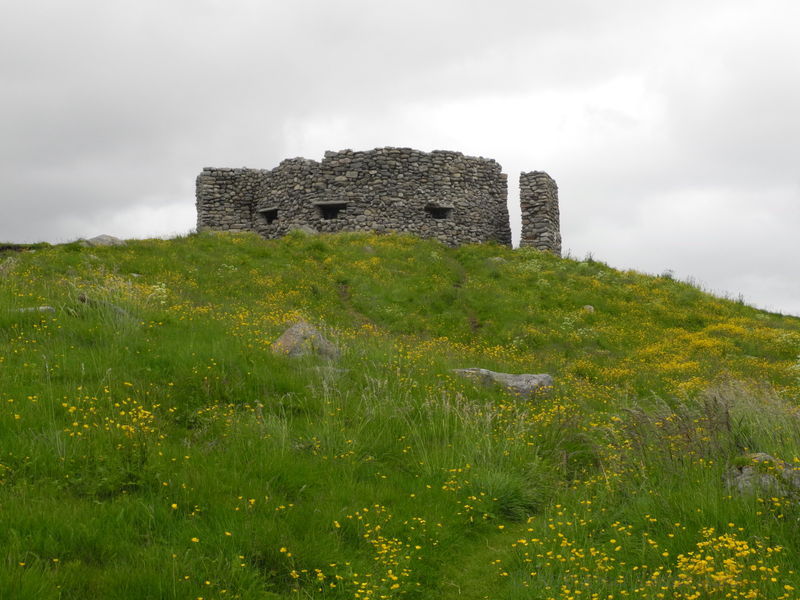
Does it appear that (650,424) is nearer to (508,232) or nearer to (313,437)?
(313,437)

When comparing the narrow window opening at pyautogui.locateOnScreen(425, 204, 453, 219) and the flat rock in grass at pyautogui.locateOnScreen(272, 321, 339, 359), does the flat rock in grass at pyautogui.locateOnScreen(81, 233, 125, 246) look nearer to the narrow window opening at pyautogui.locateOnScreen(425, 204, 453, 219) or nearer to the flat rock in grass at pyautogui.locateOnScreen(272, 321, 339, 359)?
the narrow window opening at pyautogui.locateOnScreen(425, 204, 453, 219)

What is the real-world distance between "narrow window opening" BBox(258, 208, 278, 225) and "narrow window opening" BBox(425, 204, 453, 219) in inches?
302

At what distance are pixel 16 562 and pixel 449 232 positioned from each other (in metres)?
27.7

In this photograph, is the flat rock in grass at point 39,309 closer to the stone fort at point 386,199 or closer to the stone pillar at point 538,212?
the stone fort at point 386,199

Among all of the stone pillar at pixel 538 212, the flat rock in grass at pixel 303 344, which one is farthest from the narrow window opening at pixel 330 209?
the flat rock in grass at pixel 303 344

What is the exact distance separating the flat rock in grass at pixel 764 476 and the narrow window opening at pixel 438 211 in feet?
85.1

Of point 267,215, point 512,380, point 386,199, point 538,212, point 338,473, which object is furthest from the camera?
point 267,215

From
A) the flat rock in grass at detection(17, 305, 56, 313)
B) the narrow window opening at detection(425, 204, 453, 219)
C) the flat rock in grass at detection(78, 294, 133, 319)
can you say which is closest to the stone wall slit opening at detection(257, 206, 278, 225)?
the narrow window opening at detection(425, 204, 453, 219)

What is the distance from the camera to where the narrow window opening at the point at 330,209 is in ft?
103

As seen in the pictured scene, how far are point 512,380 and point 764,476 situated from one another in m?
5.22

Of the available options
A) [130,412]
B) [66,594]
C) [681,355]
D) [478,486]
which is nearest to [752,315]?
[681,355]

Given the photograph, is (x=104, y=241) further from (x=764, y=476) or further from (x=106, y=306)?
(x=764, y=476)

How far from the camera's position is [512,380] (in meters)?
10.9

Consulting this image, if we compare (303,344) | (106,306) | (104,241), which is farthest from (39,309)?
(104,241)
